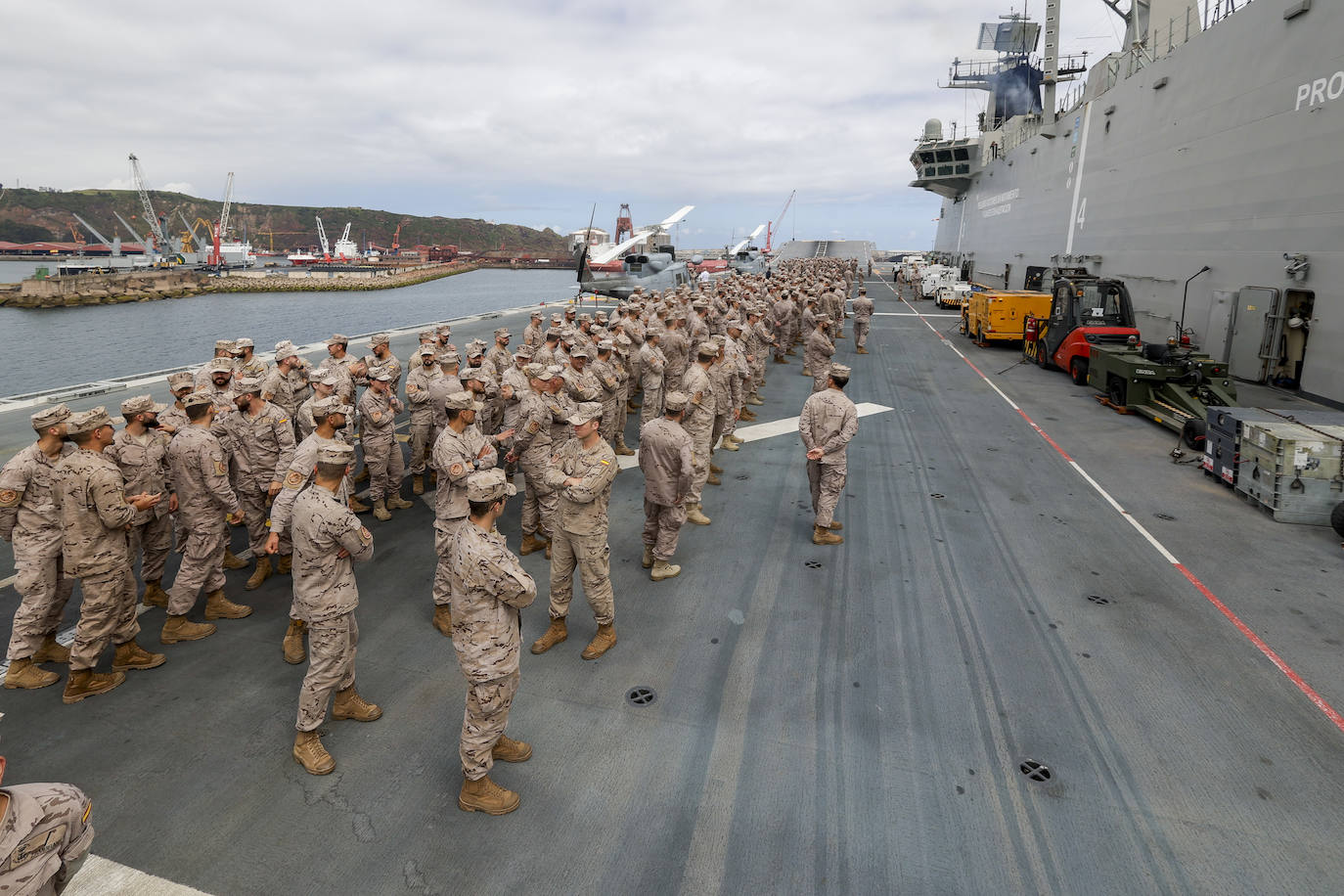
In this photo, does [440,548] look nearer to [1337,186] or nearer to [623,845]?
[623,845]

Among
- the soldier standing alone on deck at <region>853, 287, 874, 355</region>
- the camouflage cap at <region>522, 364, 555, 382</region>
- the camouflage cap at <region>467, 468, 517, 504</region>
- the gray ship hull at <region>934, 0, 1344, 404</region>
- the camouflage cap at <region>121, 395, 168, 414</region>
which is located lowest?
the camouflage cap at <region>467, 468, 517, 504</region>

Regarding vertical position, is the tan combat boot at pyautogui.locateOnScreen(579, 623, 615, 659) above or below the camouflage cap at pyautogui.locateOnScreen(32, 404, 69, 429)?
below

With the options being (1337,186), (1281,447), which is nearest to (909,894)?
(1281,447)

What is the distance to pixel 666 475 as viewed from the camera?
5965mm

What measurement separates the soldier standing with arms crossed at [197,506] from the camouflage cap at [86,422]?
634 mm

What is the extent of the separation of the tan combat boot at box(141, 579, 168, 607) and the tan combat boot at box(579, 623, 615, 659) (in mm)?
3980

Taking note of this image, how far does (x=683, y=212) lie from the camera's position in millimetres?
46469

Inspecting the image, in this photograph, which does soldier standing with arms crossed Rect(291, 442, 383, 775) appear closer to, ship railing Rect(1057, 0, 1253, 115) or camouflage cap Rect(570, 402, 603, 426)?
camouflage cap Rect(570, 402, 603, 426)

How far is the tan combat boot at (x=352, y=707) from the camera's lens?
4.30 metres

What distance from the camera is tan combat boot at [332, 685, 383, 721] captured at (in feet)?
14.1

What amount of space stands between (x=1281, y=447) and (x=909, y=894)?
24.4 feet

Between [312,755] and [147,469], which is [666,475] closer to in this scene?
[312,755]

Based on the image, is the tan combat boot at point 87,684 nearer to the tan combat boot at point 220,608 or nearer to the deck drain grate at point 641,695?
the tan combat boot at point 220,608

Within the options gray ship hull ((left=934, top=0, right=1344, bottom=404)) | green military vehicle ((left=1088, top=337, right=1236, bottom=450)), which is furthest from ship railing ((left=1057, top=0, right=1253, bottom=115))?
green military vehicle ((left=1088, top=337, right=1236, bottom=450))
